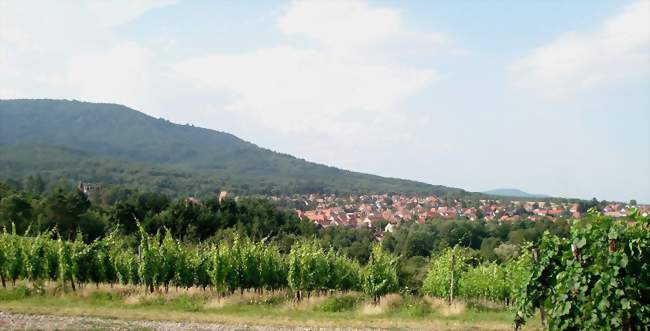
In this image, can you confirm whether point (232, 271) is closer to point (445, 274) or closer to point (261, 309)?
point (261, 309)

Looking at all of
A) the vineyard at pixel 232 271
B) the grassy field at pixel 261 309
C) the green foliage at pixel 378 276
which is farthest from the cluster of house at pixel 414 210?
the grassy field at pixel 261 309

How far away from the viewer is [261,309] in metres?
18.2

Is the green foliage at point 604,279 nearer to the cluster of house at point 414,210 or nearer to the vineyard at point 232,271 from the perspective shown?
the vineyard at point 232,271

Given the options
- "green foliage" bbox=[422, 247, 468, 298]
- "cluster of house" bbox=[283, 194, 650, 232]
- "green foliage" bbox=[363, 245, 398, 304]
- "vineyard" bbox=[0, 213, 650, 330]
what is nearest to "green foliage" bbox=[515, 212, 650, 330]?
"vineyard" bbox=[0, 213, 650, 330]

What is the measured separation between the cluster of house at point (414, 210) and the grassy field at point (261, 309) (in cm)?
6061

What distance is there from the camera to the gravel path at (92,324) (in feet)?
44.5

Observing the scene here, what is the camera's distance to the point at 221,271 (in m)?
20.9

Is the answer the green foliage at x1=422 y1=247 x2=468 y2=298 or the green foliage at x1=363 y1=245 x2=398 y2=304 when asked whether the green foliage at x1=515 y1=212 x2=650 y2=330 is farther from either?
→ the green foliage at x1=422 y1=247 x2=468 y2=298

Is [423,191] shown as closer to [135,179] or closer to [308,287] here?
[135,179]

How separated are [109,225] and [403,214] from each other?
67.3 m

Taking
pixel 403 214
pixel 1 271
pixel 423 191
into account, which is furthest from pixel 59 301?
pixel 423 191

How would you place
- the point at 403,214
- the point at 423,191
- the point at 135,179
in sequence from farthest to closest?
the point at 423,191 < the point at 135,179 < the point at 403,214

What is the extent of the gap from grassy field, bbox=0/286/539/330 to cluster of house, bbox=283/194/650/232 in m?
60.6

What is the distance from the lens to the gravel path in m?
13.6
